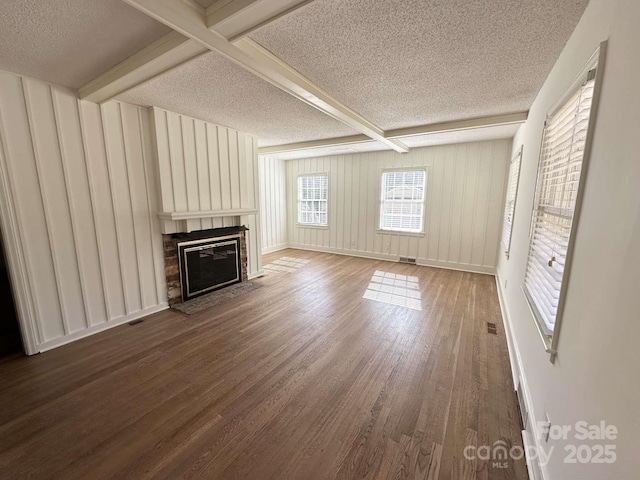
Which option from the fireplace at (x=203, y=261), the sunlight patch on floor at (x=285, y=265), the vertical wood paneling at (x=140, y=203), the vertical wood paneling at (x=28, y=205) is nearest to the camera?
the vertical wood paneling at (x=28, y=205)

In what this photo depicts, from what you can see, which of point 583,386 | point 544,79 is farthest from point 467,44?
point 583,386

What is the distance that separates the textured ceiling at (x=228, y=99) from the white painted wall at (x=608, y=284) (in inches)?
89.3

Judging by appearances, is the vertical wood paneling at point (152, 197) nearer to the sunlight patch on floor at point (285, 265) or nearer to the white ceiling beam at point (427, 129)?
the sunlight patch on floor at point (285, 265)

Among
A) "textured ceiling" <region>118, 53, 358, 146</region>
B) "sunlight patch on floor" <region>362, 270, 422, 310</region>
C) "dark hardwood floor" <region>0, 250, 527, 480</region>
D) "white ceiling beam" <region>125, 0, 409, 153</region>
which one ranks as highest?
"textured ceiling" <region>118, 53, 358, 146</region>

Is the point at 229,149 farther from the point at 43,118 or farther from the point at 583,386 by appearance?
the point at 583,386

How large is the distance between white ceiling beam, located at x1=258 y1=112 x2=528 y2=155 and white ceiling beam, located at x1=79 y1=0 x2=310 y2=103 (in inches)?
123

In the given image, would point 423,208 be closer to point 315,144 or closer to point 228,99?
point 315,144

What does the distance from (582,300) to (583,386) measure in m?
0.34

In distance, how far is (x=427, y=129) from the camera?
3.97 metres

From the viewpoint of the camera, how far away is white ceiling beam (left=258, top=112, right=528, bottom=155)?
340 centimetres

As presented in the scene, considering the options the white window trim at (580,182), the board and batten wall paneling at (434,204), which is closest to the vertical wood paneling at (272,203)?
the board and batten wall paneling at (434,204)

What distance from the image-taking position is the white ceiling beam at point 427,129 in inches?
134

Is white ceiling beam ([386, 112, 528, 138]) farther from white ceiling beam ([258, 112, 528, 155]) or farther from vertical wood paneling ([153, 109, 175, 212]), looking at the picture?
vertical wood paneling ([153, 109, 175, 212])

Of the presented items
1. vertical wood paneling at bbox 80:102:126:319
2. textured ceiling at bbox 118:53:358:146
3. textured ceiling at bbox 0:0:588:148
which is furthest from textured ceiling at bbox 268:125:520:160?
vertical wood paneling at bbox 80:102:126:319
